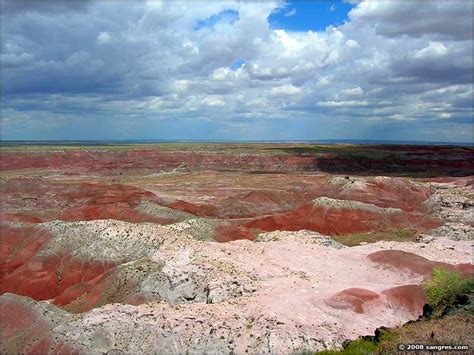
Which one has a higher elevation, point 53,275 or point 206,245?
point 206,245

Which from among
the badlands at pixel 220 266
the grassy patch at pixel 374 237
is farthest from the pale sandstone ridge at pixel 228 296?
the grassy patch at pixel 374 237

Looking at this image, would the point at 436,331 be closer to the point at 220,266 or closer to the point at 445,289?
the point at 445,289

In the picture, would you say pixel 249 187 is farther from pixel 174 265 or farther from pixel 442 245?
pixel 174 265

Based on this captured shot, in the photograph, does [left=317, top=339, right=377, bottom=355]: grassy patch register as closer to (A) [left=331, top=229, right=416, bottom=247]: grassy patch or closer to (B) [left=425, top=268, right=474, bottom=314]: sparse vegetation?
(B) [left=425, top=268, right=474, bottom=314]: sparse vegetation

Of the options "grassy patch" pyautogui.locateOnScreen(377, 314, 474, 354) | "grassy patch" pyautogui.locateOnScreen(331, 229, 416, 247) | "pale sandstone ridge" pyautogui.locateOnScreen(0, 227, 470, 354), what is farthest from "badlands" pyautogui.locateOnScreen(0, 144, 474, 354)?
"grassy patch" pyautogui.locateOnScreen(377, 314, 474, 354)

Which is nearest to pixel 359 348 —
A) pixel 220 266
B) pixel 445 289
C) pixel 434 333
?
pixel 434 333

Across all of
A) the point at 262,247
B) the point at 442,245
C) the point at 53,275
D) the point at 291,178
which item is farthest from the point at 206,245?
the point at 291,178

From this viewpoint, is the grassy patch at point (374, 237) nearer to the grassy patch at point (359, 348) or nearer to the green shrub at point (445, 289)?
the green shrub at point (445, 289)
